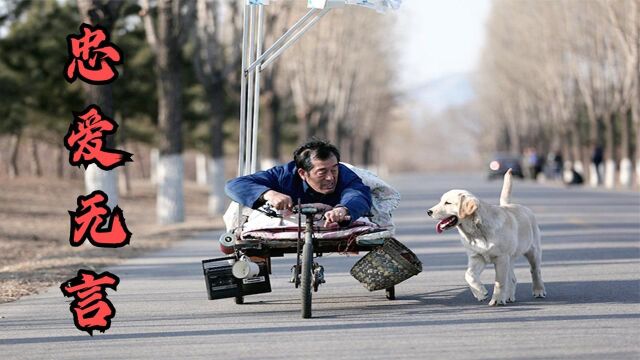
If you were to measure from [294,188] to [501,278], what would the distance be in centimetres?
188

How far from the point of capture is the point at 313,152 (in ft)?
34.9

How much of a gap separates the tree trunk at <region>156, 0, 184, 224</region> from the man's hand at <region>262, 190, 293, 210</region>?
688 inches

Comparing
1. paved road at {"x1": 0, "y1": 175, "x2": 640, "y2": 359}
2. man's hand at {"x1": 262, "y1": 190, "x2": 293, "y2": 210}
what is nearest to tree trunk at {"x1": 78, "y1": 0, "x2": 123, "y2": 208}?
paved road at {"x1": 0, "y1": 175, "x2": 640, "y2": 359}

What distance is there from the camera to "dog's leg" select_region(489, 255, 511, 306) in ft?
34.4

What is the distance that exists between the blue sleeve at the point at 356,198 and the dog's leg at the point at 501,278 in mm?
1143

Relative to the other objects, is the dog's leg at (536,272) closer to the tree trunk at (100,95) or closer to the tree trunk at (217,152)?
the tree trunk at (100,95)

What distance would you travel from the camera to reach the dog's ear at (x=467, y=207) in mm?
10320

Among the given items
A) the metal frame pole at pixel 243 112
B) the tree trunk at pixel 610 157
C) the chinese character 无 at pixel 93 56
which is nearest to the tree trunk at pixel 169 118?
the chinese character 无 at pixel 93 56

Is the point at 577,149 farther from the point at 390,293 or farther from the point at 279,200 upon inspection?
the point at 279,200

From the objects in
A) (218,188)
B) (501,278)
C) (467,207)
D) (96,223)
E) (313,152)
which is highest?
(218,188)

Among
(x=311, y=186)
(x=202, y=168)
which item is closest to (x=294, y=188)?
(x=311, y=186)

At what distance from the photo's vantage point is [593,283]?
12508 millimetres

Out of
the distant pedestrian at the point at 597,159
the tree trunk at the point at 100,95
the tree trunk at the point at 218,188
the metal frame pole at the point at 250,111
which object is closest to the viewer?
the metal frame pole at the point at 250,111

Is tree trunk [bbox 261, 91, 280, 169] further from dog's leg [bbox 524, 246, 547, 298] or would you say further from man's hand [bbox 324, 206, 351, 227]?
man's hand [bbox 324, 206, 351, 227]
